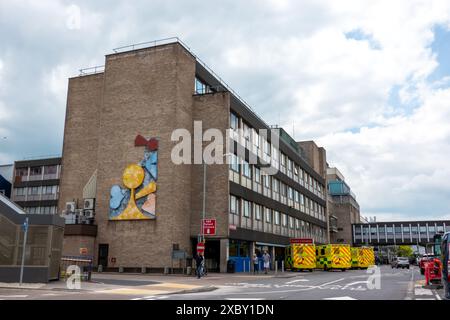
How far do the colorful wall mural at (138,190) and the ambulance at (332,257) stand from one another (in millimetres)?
18676

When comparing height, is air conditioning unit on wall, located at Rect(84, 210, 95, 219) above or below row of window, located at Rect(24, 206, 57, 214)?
below

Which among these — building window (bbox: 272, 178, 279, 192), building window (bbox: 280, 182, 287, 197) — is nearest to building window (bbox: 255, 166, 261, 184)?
building window (bbox: 272, 178, 279, 192)

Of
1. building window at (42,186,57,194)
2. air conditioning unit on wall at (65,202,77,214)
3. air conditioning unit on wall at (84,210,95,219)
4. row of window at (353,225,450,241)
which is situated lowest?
air conditioning unit on wall at (84,210,95,219)

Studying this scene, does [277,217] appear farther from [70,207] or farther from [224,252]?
[70,207]

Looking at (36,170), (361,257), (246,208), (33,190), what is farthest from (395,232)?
(36,170)

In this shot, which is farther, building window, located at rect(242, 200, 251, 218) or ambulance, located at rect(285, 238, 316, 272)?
ambulance, located at rect(285, 238, 316, 272)

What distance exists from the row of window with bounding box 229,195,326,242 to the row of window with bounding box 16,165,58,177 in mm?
42373

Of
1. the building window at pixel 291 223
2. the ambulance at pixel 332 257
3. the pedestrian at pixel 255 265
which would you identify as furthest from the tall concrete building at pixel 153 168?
the building window at pixel 291 223

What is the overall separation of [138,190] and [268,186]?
16.9m

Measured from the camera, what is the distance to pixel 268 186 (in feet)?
160

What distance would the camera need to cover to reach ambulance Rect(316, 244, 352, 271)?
4484cm

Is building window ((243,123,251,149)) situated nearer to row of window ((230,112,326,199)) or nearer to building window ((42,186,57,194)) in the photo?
row of window ((230,112,326,199))

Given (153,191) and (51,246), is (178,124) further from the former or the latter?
(51,246)

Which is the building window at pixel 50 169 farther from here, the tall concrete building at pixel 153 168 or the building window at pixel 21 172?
the tall concrete building at pixel 153 168
